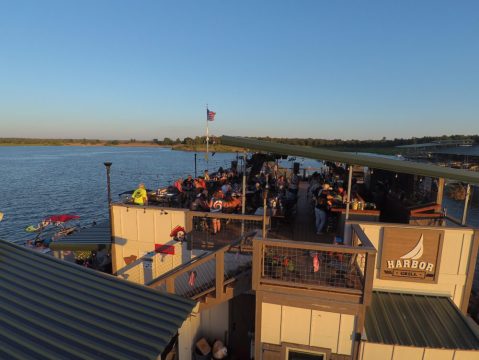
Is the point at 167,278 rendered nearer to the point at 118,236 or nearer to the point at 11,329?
the point at 11,329

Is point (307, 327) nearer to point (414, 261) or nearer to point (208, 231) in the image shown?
point (414, 261)

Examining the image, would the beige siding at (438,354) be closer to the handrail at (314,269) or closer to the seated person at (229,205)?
the handrail at (314,269)

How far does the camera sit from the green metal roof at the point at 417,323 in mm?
5027

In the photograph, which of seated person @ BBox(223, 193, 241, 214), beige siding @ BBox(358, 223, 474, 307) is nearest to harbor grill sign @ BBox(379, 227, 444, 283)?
beige siding @ BBox(358, 223, 474, 307)

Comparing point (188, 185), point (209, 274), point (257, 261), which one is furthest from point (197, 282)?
point (188, 185)

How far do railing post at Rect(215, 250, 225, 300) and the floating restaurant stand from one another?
0.02m

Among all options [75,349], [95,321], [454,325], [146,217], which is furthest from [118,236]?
[454,325]

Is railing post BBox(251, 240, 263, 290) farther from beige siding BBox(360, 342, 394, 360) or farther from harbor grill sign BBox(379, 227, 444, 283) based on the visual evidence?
harbor grill sign BBox(379, 227, 444, 283)

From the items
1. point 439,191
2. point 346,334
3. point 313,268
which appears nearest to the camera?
point 346,334

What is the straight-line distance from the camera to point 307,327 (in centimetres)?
533

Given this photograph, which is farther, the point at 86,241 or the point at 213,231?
the point at 86,241

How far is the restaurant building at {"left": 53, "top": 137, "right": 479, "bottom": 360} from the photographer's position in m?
5.07

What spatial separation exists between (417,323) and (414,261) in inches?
53.9

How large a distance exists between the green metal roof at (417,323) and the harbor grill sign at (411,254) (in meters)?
0.48
